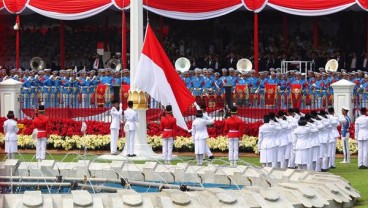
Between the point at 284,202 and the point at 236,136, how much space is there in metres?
9.83

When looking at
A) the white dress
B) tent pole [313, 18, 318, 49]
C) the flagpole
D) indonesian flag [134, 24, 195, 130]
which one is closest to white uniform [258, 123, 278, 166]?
the white dress

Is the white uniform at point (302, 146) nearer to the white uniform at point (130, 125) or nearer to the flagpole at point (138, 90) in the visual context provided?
the flagpole at point (138, 90)

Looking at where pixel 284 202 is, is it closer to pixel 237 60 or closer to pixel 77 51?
pixel 237 60

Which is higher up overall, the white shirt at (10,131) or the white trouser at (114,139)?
the white shirt at (10,131)

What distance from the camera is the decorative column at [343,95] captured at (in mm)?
25562

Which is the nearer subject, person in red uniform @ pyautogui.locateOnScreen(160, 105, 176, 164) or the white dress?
the white dress

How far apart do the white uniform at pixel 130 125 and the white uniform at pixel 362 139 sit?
4935mm

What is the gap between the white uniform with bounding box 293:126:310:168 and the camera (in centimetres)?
1830

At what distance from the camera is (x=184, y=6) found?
106 feet

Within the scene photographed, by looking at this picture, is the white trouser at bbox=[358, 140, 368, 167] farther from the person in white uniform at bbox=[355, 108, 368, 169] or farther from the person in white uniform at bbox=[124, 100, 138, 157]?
the person in white uniform at bbox=[124, 100, 138, 157]

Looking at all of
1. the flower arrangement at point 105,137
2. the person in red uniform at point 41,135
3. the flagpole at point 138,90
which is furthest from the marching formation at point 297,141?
the person in red uniform at point 41,135

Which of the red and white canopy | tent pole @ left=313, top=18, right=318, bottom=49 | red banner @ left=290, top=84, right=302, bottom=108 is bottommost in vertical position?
red banner @ left=290, top=84, right=302, bottom=108

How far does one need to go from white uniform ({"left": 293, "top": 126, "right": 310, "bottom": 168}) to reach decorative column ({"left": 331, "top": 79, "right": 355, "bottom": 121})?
23.5 ft

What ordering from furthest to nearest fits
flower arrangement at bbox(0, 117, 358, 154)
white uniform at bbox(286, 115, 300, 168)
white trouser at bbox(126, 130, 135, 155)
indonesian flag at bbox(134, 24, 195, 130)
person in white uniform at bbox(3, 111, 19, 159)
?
1. flower arrangement at bbox(0, 117, 358, 154)
2. white trouser at bbox(126, 130, 135, 155)
3. indonesian flag at bbox(134, 24, 195, 130)
4. person in white uniform at bbox(3, 111, 19, 159)
5. white uniform at bbox(286, 115, 300, 168)
